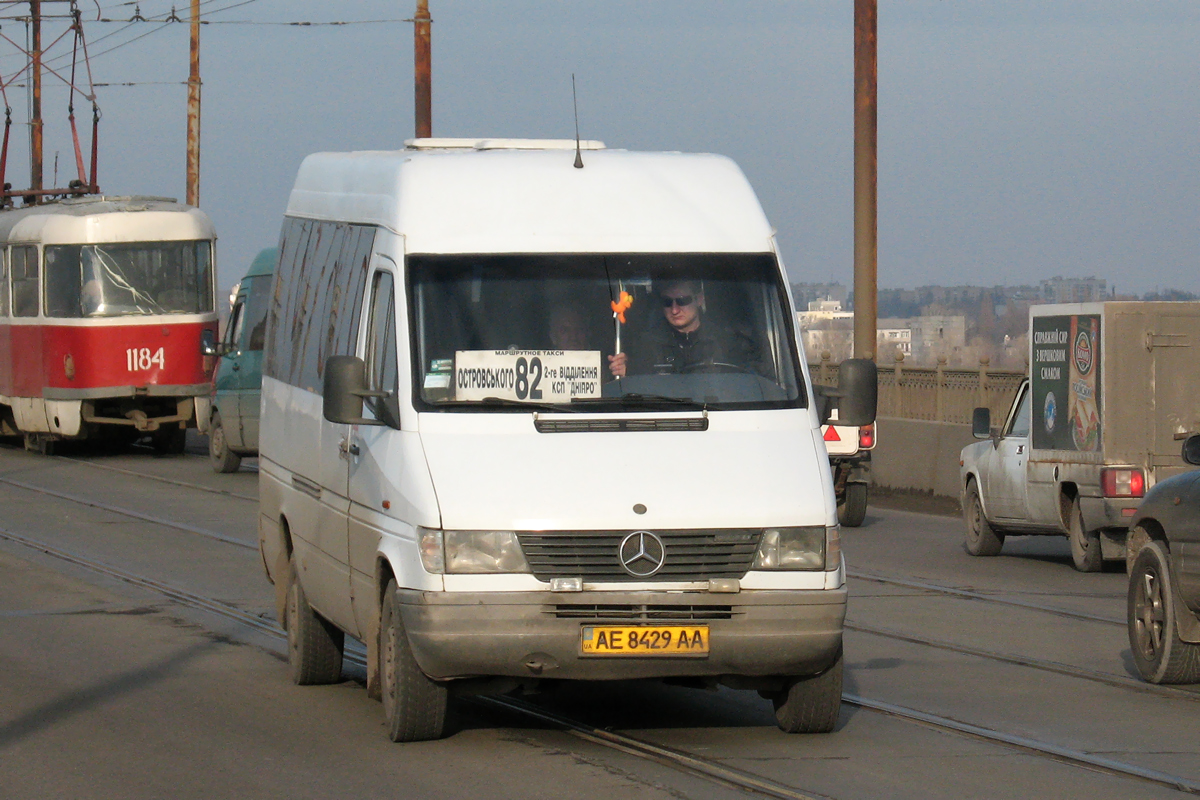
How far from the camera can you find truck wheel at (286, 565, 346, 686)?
31.8 ft

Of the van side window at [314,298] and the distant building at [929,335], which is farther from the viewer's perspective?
the distant building at [929,335]

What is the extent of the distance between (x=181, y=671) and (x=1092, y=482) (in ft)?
27.8

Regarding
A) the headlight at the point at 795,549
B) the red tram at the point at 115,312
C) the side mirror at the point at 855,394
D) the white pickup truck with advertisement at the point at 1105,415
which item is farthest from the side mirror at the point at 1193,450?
the red tram at the point at 115,312

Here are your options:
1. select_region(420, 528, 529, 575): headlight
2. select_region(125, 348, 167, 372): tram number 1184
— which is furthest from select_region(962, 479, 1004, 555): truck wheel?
select_region(125, 348, 167, 372): tram number 1184

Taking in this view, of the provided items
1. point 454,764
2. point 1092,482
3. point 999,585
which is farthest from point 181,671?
point 1092,482

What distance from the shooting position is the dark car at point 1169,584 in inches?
381

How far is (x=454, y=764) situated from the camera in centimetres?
755

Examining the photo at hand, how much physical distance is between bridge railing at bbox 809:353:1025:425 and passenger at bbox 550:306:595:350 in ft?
47.5

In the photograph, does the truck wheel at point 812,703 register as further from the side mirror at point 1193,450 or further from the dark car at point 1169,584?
the side mirror at point 1193,450

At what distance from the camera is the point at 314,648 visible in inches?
381

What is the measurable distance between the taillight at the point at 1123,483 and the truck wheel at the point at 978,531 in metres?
1.94

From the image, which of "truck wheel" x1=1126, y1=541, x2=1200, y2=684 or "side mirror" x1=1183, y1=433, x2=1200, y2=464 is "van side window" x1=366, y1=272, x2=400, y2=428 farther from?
"truck wheel" x1=1126, y1=541, x2=1200, y2=684

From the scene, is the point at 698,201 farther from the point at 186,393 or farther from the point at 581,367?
the point at 186,393

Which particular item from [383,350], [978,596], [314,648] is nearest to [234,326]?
[978,596]
